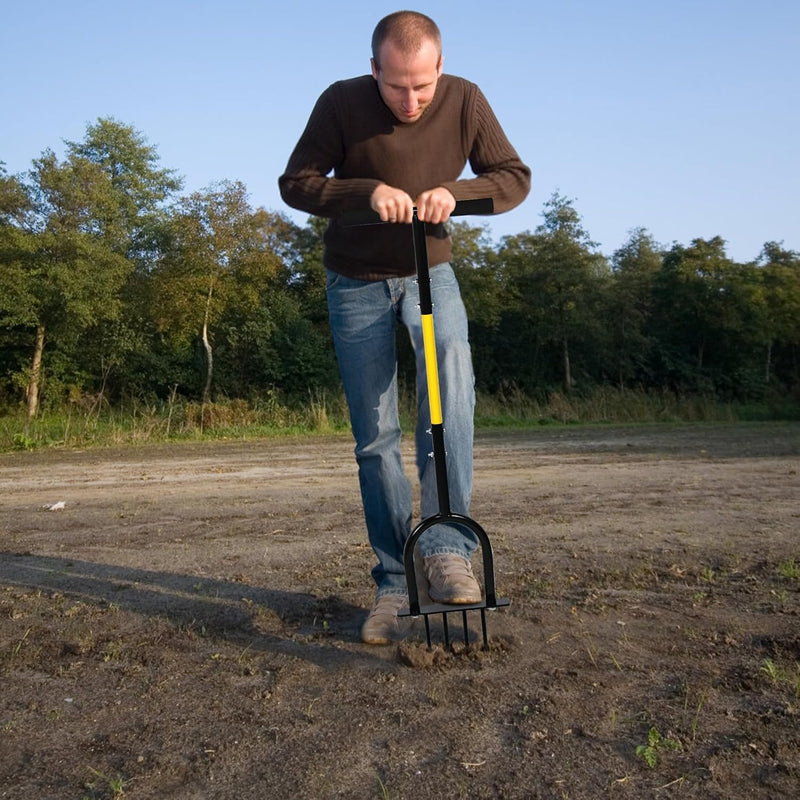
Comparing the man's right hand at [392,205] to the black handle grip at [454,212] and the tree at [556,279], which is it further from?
the tree at [556,279]

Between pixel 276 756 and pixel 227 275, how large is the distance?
85.3 ft

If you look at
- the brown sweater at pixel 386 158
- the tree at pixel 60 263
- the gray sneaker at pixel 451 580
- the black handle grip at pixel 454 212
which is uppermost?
the tree at pixel 60 263

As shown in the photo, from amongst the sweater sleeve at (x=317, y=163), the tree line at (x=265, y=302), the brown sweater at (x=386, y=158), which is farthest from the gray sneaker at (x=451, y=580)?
the tree line at (x=265, y=302)

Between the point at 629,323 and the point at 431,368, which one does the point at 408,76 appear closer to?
the point at 431,368

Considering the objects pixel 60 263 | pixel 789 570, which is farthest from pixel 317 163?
pixel 60 263

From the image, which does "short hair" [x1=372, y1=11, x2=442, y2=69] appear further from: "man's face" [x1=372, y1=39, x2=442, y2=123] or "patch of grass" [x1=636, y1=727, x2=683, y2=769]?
"patch of grass" [x1=636, y1=727, x2=683, y2=769]

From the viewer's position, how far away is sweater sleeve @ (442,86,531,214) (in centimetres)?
337

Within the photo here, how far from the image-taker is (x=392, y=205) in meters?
3.03

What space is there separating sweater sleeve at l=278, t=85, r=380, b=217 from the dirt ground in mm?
1701

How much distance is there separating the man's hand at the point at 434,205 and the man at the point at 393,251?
7cm

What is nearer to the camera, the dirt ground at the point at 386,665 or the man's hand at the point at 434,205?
the dirt ground at the point at 386,665

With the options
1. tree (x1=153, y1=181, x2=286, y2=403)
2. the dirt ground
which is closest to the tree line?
tree (x1=153, y1=181, x2=286, y2=403)

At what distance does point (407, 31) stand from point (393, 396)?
1420 mm

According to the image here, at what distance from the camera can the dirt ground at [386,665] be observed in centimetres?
202
